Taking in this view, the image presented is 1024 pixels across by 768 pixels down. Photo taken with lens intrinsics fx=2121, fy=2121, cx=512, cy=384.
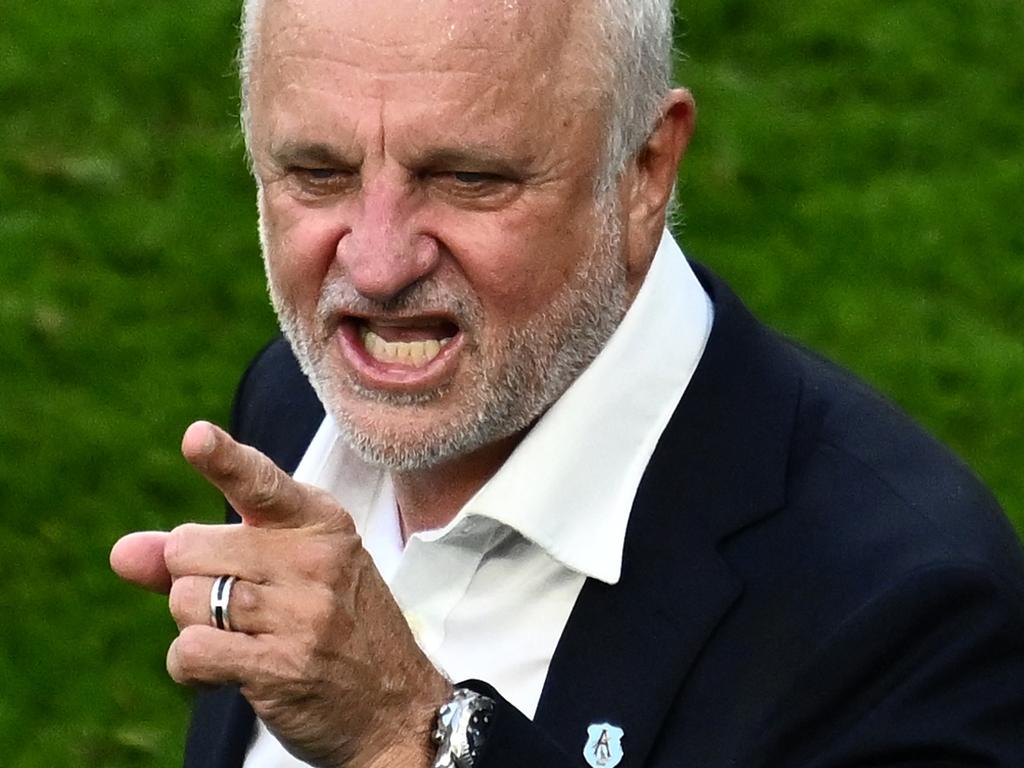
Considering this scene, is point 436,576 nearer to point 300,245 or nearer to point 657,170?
point 300,245

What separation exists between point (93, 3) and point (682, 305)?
4.57 meters

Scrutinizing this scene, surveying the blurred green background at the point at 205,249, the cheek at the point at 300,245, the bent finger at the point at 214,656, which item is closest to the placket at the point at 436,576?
the cheek at the point at 300,245

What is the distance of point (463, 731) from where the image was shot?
2861 mm

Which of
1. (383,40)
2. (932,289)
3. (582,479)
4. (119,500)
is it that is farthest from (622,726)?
(932,289)

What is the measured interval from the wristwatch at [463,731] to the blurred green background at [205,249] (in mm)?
2658

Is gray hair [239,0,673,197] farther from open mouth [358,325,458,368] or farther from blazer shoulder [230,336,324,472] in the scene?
blazer shoulder [230,336,324,472]

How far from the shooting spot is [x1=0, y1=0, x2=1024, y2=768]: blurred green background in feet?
18.7

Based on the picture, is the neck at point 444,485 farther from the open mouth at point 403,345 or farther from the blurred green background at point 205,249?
the blurred green background at point 205,249

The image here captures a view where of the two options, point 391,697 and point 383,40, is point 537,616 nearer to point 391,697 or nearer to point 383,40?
point 391,697

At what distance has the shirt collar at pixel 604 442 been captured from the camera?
3281mm

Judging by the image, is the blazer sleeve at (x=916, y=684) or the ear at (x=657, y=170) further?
the ear at (x=657, y=170)

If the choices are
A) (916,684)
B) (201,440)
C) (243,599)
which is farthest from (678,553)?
(201,440)

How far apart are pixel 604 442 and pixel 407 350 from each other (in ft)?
1.18

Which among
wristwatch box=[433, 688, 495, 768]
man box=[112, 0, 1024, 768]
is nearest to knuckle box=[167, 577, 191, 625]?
man box=[112, 0, 1024, 768]
